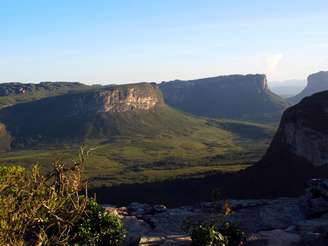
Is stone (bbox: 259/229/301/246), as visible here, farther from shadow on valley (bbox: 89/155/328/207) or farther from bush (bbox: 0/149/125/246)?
shadow on valley (bbox: 89/155/328/207)

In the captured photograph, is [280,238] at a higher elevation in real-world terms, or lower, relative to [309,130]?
lower

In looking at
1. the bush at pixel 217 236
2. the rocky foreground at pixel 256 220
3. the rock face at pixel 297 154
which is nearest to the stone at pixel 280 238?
the rocky foreground at pixel 256 220

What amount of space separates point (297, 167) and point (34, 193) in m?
84.9

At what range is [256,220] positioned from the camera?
53.5 metres

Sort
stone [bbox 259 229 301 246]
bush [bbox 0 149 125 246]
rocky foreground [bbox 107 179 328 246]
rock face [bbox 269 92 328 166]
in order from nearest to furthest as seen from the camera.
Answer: bush [bbox 0 149 125 246], stone [bbox 259 229 301 246], rocky foreground [bbox 107 179 328 246], rock face [bbox 269 92 328 166]

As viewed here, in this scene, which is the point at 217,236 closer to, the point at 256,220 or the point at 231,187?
the point at 256,220

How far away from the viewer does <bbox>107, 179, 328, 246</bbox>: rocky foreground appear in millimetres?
43594

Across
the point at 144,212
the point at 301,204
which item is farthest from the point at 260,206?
the point at 144,212

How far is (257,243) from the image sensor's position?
140 feet

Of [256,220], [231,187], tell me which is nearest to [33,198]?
[256,220]

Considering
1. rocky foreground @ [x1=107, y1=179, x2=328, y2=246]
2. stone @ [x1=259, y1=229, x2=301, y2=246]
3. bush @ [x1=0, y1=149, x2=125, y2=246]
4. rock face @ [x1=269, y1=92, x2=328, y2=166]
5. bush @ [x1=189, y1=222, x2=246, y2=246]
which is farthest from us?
rock face @ [x1=269, y1=92, x2=328, y2=166]

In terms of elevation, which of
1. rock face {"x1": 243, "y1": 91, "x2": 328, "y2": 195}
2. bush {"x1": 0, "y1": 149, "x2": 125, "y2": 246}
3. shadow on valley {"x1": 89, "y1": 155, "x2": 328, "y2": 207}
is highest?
bush {"x1": 0, "y1": 149, "x2": 125, "y2": 246}

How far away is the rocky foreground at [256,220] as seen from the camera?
143ft

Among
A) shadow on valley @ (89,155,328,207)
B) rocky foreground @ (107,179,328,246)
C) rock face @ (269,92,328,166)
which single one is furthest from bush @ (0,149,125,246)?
rock face @ (269,92,328,166)
